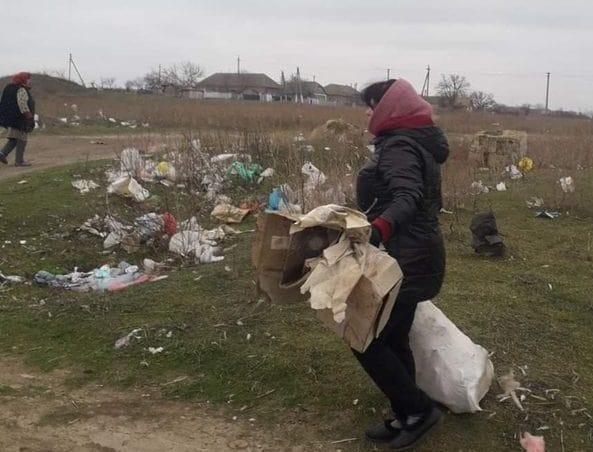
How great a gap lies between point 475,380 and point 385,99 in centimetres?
137

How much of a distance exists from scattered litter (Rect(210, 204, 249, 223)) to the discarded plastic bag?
106 cm

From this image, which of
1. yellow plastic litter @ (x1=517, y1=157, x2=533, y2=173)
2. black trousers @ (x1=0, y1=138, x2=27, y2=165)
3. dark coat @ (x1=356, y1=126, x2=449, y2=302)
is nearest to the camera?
dark coat @ (x1=356, y1=126, x2=449, y2=302)

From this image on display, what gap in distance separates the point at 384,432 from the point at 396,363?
17.4 inches

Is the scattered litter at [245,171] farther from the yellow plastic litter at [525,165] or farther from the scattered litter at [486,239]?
the yellow plastic litter at [525,165]

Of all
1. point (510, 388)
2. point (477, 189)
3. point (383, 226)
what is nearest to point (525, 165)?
point (477, 189)

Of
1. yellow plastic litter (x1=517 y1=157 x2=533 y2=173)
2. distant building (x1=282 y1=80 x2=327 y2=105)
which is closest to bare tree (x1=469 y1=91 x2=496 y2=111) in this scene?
distant building (x1=282 y1=80 x2=327 y2=105)

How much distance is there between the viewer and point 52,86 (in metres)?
37.9

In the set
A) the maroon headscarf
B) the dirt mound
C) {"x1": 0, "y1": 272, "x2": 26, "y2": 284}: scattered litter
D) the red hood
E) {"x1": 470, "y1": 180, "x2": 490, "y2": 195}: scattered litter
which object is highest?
the dirt mound

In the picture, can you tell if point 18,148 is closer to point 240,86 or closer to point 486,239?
point 486,239

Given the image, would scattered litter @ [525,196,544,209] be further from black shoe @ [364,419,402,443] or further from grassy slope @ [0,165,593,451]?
black shoe @ [364,419,402,443]

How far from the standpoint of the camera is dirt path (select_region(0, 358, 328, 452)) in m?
3.07

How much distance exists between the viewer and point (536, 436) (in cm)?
300

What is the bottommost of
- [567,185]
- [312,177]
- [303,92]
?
[567,185]

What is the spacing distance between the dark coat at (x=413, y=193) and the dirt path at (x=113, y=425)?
3.15 feet
